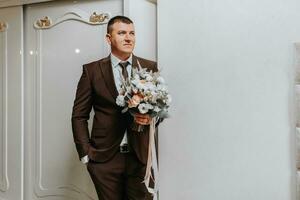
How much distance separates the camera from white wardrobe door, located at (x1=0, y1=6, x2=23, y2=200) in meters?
2.50

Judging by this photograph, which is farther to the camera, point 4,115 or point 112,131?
point 4,115

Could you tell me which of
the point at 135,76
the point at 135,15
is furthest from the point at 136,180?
the point at 135,15

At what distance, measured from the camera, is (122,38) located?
6.23 ft

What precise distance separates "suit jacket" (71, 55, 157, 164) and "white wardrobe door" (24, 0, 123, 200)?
29 centimetres

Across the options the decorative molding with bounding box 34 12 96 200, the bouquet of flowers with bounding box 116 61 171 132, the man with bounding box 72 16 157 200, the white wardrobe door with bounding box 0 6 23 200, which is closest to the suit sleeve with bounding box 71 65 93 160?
the man with bounding box 72 16 157 200

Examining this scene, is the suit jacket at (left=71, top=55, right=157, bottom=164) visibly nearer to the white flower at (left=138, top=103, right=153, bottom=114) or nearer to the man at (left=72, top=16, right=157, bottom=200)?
the man at (left=72, top=16, right=157, bottom=200)

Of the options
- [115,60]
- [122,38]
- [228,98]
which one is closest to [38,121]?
[115,60]

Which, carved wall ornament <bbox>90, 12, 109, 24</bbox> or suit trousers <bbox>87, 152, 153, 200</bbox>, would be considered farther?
carved wall ornament <bbox>90, 12, 109, 24</bbox>

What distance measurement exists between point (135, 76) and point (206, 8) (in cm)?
64

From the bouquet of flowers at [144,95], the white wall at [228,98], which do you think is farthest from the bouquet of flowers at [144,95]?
the white wall at [228,98]

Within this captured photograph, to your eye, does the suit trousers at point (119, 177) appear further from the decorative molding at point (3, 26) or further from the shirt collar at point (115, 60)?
the decorative molding at point (3, 26)

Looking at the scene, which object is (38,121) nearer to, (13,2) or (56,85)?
(56,85)

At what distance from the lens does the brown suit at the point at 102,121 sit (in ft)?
6.22

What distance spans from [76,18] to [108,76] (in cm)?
57
